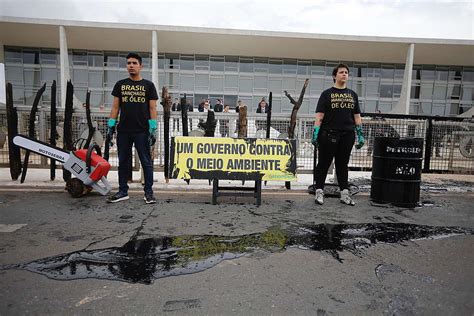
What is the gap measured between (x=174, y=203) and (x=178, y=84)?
20695 millimetres

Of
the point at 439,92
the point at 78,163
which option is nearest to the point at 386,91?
the point at 439,92

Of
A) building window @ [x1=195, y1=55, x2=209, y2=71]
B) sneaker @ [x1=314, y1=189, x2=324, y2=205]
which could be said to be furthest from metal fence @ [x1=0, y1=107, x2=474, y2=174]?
building window @ [x1=195, y1=55, x2=209, y2=71]

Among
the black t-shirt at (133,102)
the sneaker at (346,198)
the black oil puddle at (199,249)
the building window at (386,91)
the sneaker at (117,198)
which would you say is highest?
the building window at (386,91)

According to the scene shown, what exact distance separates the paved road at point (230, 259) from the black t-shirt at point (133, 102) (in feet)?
4.16

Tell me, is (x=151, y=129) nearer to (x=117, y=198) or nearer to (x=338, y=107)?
(x=117, y=198)

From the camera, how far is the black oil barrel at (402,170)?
507cm

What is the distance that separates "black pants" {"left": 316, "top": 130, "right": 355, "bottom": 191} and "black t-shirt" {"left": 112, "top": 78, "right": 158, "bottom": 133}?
2.93 meters

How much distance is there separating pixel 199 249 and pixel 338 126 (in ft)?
10.3

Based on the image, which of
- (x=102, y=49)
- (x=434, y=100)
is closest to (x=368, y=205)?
(x=102, y=49)

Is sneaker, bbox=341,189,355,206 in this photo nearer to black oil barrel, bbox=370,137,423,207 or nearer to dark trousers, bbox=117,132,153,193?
black oil barrel, bbox=370,137,423,207

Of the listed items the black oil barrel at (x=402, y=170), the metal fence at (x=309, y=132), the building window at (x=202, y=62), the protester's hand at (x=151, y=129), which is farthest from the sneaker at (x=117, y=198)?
the building window at (x=202, y=62)

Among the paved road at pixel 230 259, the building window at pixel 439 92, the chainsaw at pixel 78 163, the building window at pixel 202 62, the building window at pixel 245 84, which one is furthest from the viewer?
the building window at pixel 439 92

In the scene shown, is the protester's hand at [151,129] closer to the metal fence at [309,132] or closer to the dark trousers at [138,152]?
the dark trousers at [138,152]

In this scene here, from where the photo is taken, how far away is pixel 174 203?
4914 millimetres
